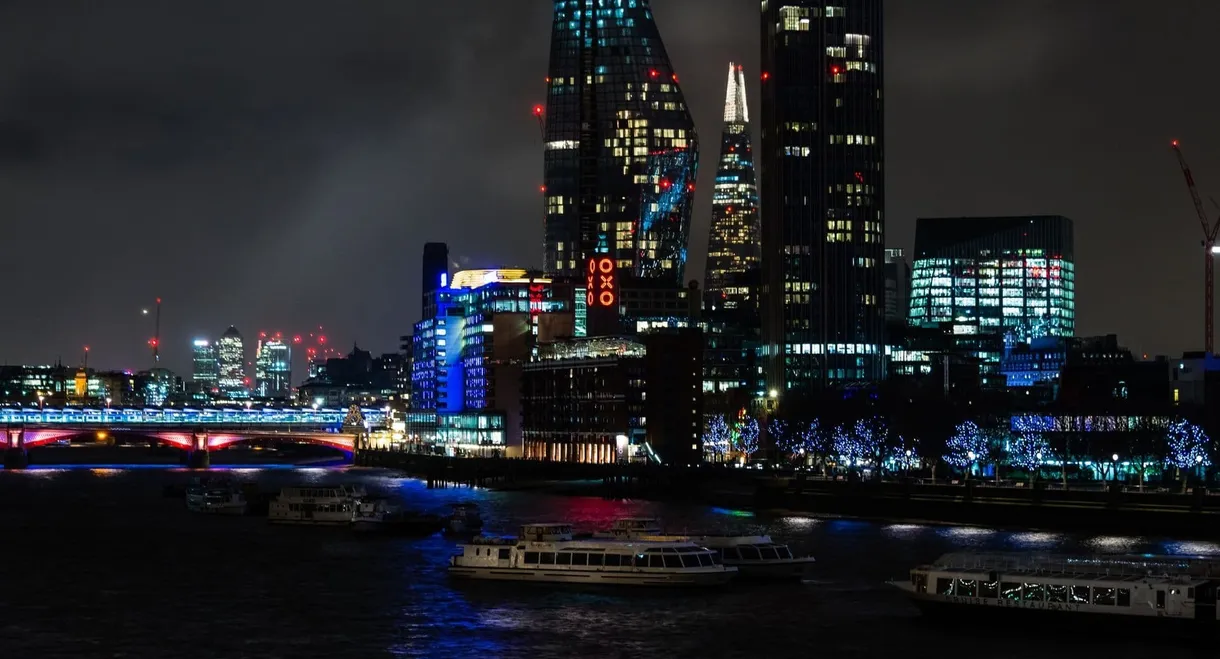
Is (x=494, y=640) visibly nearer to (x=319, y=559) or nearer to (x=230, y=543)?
(x=319, y=559)

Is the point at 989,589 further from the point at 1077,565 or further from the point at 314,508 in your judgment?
the point at 314,508

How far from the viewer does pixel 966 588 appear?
78.3 meters

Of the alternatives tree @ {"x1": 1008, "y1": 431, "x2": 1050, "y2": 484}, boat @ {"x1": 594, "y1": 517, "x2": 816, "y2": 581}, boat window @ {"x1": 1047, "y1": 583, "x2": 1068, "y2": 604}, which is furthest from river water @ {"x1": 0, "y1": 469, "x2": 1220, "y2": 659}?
tree @ {"x1": 1008, "y1": 431, "x2": 1050, "y2": 484}

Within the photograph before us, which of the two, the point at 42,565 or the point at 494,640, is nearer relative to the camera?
the point at 494,640

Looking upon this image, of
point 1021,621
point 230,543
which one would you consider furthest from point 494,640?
point 230,543

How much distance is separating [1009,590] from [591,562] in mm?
24381

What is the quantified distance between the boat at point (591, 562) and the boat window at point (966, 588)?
53.3 ft

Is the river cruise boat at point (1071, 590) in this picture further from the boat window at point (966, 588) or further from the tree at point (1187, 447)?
the tree at point (1187, 447)

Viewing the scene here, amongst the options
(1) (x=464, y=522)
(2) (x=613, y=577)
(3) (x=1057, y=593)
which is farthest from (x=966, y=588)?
(1) (x=464, y=522)

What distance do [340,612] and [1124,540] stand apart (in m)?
60.9

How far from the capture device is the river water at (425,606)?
7481cm

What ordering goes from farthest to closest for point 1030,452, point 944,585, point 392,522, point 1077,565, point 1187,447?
1. point 1030,452
2. point 1187,447
3. point 392,522
4. point 944,585
5. point 1077,565

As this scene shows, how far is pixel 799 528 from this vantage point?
13350cm

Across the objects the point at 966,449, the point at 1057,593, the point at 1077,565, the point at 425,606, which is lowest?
the point at 425,606
